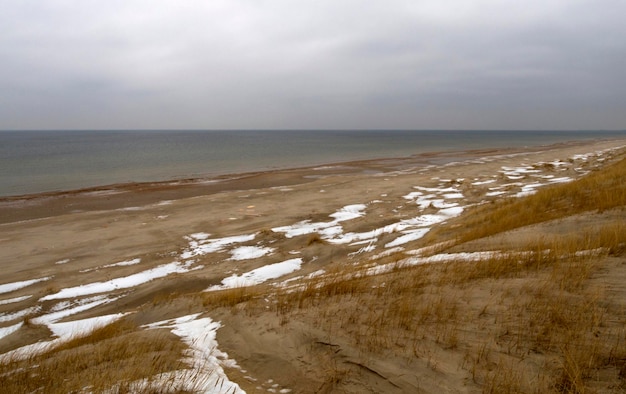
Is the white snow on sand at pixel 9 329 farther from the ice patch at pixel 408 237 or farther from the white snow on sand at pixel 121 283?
the ice patch at pixel 408 237

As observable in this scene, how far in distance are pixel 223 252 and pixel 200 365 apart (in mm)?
8203

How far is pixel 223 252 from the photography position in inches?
462

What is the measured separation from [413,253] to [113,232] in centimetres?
1306

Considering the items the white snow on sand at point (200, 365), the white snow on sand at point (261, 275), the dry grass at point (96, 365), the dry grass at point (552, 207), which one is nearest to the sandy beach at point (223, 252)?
the white snow on sand at point (261, 275)

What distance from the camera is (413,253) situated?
25.7ft

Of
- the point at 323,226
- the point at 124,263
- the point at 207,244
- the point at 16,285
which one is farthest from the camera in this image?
the point at 323,226

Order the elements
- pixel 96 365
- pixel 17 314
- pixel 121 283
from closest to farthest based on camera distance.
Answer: pixel 96 365
pixel 17 314
pixel 121 283

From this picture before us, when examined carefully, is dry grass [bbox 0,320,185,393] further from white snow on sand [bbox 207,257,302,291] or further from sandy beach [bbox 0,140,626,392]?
white snow on sand [bbox 207,257,302,291]

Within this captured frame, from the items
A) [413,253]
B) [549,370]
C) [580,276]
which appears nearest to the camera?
[549,370]

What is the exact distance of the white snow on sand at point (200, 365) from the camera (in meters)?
3.25

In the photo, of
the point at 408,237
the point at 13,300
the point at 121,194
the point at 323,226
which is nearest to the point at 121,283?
the point at 13,300

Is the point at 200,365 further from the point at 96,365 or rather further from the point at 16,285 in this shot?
the point at 16,285

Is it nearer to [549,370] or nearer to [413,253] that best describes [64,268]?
[413,253]

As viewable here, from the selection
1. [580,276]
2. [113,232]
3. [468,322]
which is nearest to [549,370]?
[468,322]
